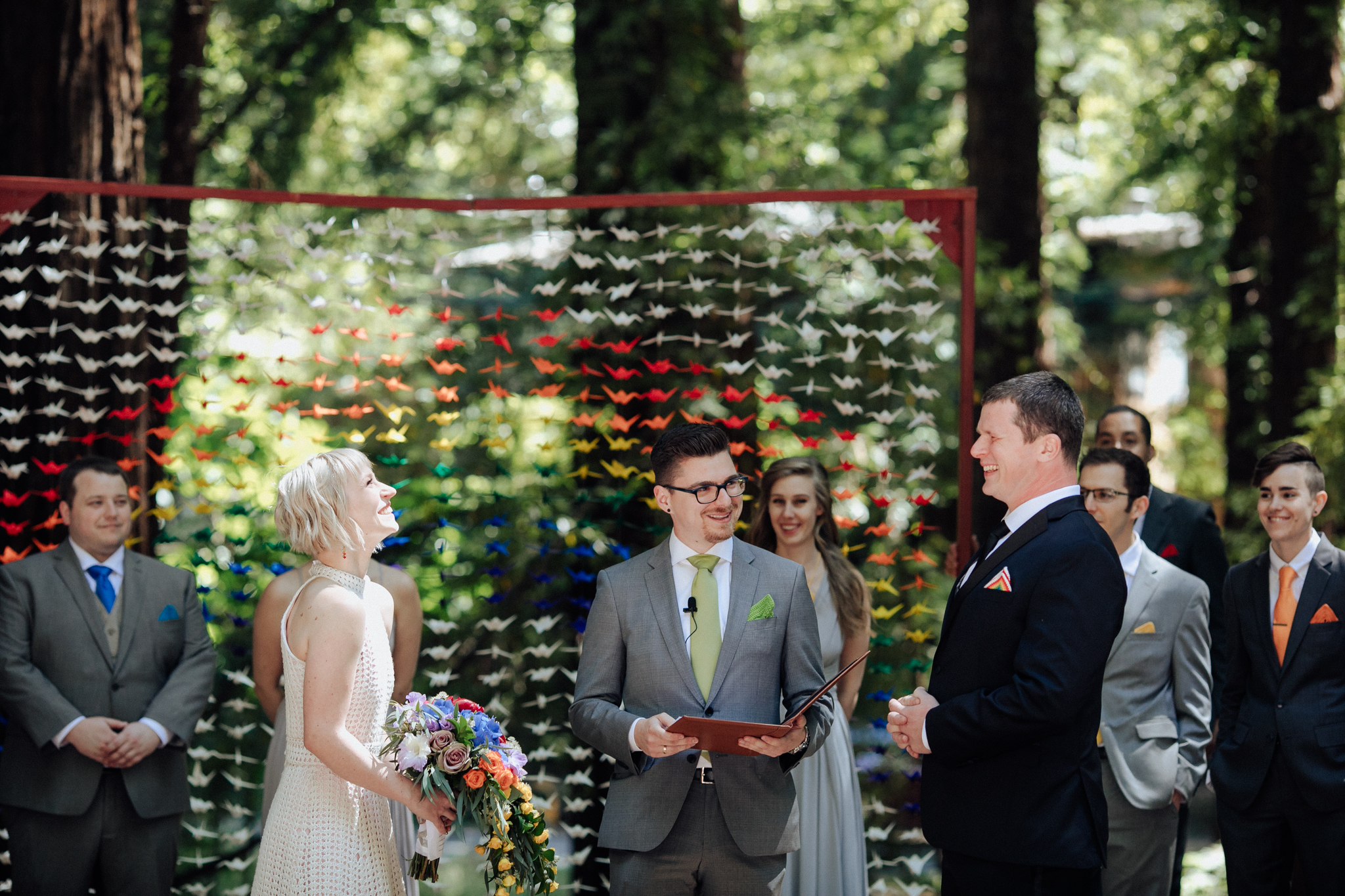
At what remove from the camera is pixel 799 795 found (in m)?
4.25

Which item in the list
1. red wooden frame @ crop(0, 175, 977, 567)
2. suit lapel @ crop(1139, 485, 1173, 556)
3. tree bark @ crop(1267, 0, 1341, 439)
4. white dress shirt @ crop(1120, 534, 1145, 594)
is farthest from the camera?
tree bark @ crop(1267, 0, 1341, 439)

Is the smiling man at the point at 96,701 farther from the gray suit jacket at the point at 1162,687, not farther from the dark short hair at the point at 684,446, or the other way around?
the gray suit jacket at the point at 1162,687

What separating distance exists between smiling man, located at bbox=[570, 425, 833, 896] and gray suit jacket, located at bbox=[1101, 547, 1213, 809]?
1.45 metres

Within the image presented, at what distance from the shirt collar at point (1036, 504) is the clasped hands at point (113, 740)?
3.13 m

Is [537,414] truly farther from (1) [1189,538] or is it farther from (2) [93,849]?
(1) [1189,538]

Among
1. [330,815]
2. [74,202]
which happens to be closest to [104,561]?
[74,202]

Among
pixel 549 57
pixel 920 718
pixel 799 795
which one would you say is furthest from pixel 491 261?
pixel 549 57

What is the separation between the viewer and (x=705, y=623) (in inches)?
131

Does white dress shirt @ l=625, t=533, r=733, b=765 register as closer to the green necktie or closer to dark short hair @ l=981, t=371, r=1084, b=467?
the green necktie

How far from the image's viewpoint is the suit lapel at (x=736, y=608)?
10.6 feet

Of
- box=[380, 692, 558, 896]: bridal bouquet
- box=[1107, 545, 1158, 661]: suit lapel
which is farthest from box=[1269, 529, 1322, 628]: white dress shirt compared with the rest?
box=[380, 692, 558, 896]: bridal bouquet

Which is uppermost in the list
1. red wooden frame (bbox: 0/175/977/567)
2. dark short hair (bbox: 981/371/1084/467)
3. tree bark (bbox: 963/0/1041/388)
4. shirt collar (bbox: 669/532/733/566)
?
tree bark (bbox: 963/0/1041/388)

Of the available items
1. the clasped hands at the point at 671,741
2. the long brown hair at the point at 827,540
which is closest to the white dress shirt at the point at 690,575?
the clasped hands at the point at 671,741

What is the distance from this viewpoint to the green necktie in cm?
327
